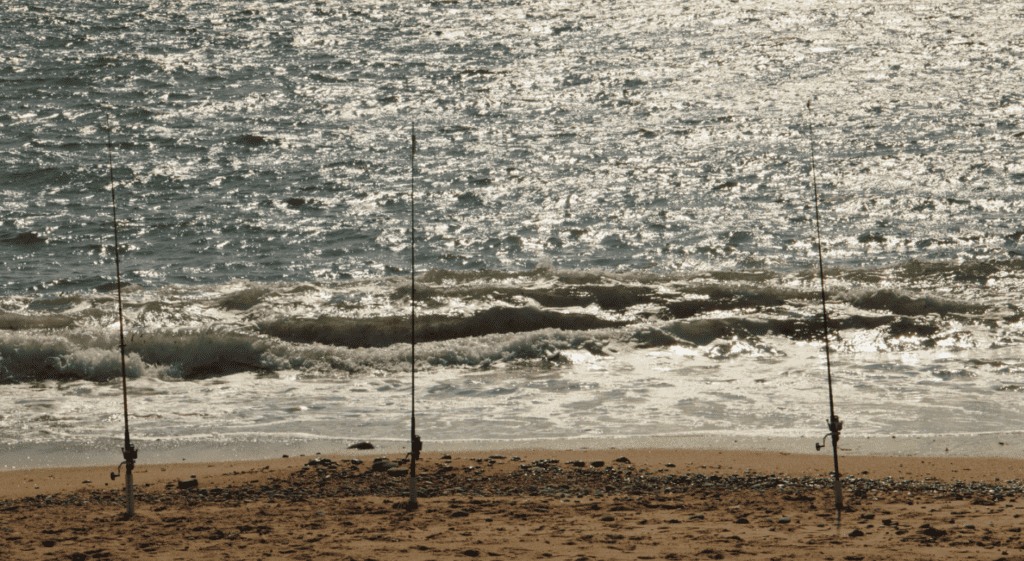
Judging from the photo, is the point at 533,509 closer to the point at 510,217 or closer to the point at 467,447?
the point at 467,447

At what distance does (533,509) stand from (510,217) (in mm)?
9270

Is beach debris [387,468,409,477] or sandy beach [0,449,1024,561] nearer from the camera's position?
sandy beach [0,449,1024,561]

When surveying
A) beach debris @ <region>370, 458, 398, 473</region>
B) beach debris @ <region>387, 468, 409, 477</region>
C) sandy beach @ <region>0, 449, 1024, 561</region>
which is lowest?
sandy beach @ <region>0, 449, 1024, 561</region>

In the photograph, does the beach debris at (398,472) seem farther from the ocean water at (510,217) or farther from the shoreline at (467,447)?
the ocean water at (510,217)

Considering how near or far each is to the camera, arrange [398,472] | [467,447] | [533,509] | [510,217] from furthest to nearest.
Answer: [510,217] → [467,447] → [398,472] → [533,509]

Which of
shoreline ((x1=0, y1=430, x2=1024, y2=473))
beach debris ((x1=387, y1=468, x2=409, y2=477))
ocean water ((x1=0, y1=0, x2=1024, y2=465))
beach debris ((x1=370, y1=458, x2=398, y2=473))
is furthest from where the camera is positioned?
ocean water ((x1=0, y1=0, x2=1024, y2=465))

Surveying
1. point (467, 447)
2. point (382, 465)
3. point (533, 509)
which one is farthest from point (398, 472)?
point (533, 509)

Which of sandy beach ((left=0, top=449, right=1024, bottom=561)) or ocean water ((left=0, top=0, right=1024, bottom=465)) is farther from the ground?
ocean water ((left=0, top=0, right=1024, bottom=465))

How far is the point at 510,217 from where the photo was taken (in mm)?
14383

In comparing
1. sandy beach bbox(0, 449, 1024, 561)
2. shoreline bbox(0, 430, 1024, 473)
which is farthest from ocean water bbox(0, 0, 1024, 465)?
sandy beach bbox(0, 449, 1024, 561)

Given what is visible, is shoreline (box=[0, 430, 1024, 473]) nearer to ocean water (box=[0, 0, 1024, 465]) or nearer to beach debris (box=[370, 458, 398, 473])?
ocean water (box=[0, 0, 1024, 465])

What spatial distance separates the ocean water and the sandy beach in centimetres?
96

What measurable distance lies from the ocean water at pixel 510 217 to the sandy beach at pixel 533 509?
96 centimetres

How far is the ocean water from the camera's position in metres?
8.38
